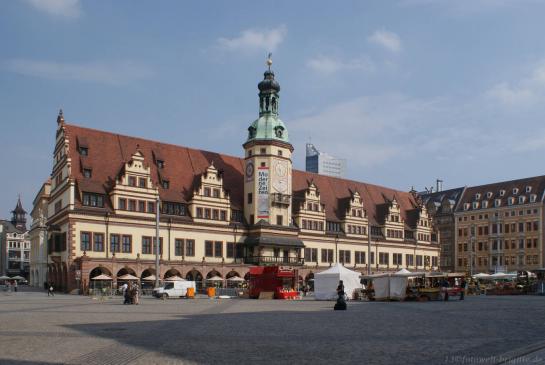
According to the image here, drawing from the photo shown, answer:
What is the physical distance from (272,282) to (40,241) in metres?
34.0

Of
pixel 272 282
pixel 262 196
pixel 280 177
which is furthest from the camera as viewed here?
pixel 280 177

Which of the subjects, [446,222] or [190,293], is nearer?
[190,293]

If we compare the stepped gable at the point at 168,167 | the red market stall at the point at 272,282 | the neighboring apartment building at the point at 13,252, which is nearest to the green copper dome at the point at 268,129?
the stepped gable at the point at 168,167

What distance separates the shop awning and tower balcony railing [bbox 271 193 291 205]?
13.6 ft

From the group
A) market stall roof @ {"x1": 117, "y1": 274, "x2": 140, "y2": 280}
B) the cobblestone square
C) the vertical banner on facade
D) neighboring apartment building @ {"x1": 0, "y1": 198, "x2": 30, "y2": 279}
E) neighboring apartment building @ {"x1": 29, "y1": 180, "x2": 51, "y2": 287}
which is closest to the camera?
the cobblestone square

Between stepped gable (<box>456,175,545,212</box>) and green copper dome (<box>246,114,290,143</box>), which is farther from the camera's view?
stepped gable (<box>456,175,545,212</box>)

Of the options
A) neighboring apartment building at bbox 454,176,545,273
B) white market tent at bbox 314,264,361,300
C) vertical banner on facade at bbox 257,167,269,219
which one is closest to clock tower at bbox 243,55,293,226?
vertical banner on facade at bbox 257,167,269,219

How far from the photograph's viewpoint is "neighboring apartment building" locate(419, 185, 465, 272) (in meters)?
124

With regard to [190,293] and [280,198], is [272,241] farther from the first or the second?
[190,293]

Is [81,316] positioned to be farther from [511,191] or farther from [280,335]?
[511,191]

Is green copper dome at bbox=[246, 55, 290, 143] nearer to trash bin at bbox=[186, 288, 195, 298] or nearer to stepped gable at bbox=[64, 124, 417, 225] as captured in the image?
stepped gable at bbox=[64, 124, 417, 225]

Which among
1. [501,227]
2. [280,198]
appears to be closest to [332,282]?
[280,198]

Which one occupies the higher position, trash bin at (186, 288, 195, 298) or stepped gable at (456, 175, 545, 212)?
stepped gable at (456, 175, 545, 212)

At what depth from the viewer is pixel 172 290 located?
183 feet
